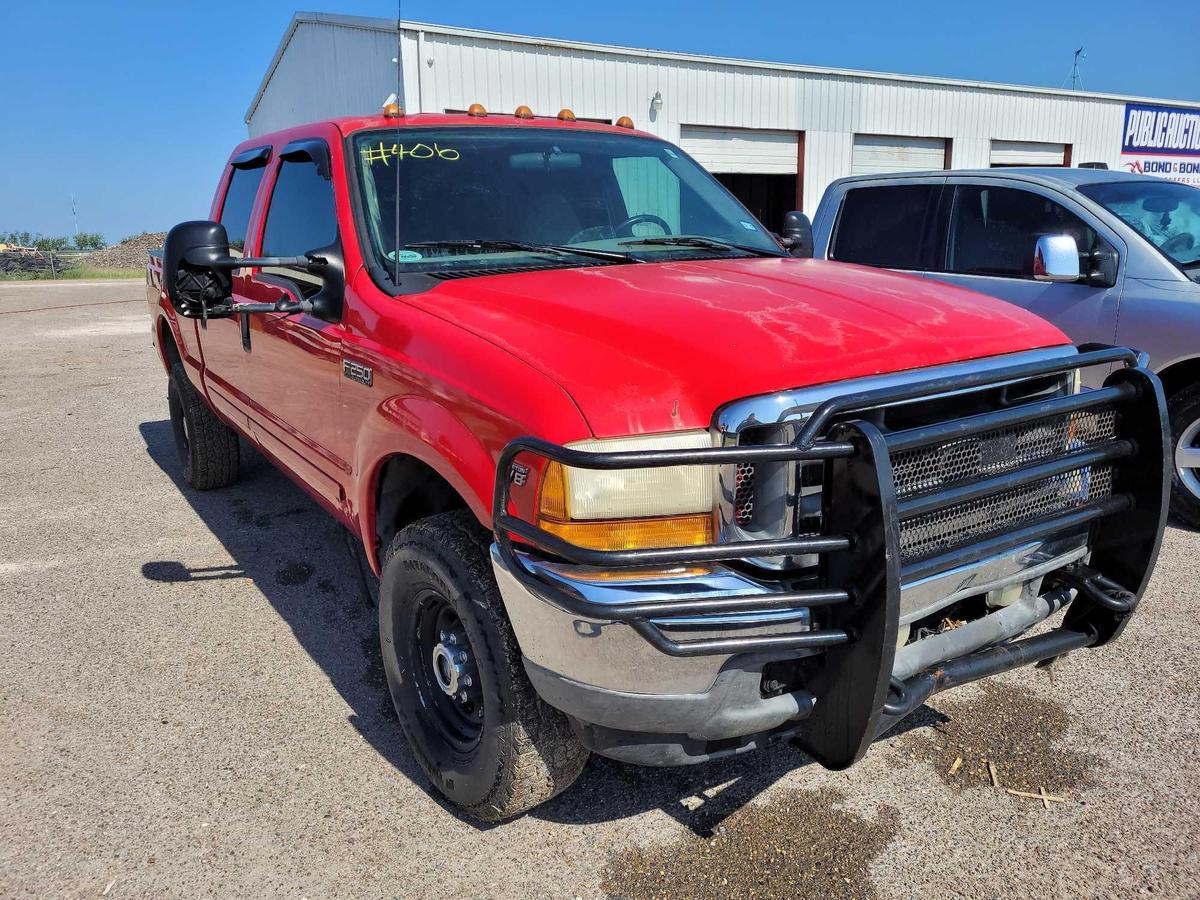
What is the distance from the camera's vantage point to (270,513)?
555cm

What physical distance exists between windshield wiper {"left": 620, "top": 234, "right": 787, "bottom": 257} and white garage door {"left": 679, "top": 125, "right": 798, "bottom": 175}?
527 inches

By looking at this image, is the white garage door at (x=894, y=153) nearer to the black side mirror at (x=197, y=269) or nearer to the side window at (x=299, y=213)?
the side window at (x=299, y=213)

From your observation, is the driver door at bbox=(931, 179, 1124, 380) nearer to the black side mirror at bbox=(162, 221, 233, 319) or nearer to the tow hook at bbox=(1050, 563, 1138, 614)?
the tow hook at bbox=(1050, 563, 1138, 614)

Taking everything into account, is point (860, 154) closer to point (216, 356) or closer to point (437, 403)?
point (216, 356)

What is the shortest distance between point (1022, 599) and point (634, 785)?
1268 mm

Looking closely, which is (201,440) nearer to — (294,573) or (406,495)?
(294,573)

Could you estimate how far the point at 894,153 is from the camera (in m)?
18.9

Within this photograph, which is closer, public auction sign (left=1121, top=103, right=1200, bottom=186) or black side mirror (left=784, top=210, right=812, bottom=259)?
black side mirror (left=784, top=210, right=812, bottom=259)

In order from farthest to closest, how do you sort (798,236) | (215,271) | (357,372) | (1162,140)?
1. (1162,140)
2. (798,236)
3. (215,271)
4. (357,372)

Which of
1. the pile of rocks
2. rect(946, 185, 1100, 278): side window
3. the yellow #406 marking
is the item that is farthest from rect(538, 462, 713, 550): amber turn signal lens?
the pile of rocks

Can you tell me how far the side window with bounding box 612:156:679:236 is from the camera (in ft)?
12.2

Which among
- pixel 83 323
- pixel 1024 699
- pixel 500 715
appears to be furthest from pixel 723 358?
pixel 83 323

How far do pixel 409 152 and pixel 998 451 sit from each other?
89.6 inches

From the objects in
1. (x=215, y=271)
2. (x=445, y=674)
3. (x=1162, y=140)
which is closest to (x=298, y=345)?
(x=215, y=271)
